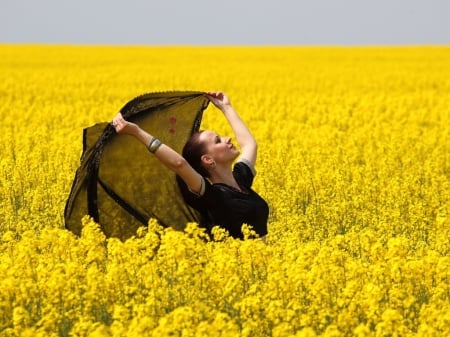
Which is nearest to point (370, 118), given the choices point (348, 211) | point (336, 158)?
point (336, 158)

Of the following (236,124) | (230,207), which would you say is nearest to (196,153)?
(230,207)

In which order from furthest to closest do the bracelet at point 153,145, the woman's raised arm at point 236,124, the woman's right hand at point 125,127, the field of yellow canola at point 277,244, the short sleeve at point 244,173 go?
the woman's raised arm at point 236,124
the short sleeve at point 244,173
the bracelet at point 153,145
the woman's right hand at point 125,127
the field of yellow canola at point 277,244

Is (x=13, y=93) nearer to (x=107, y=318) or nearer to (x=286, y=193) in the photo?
(x=286, y=193)

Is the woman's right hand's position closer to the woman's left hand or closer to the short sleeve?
the short sleeve

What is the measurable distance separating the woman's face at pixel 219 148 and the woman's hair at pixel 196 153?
41 mm

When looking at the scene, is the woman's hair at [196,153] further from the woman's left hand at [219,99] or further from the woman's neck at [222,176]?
the woman's left hand at [219,99]

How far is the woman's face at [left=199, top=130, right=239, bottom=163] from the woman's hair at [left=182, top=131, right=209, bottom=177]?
1.6 inches

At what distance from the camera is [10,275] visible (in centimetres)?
573

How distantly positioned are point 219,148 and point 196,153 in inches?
7.8

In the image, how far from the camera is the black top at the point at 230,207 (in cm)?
659

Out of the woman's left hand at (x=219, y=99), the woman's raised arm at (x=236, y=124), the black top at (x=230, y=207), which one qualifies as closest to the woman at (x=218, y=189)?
the black top at (x=230, y=207)

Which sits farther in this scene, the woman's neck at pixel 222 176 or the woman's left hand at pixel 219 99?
the woman's left hand at pixel 219 99

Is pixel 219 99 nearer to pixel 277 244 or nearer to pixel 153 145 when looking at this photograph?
pixel 277 244

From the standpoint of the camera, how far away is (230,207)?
21.9ft
